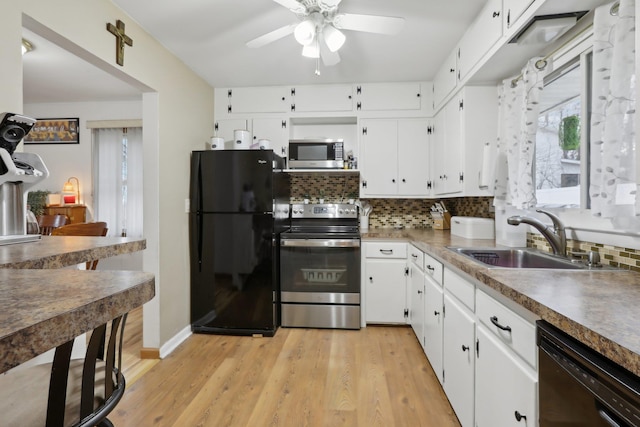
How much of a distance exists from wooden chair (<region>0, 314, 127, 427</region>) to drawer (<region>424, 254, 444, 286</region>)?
1.65m

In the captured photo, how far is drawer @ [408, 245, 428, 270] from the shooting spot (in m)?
2.34

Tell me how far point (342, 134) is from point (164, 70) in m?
1.82

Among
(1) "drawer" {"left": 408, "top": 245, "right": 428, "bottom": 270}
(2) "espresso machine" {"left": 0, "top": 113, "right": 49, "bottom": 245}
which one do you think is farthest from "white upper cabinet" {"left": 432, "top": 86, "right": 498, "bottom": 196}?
(2) "espresso machine" {"left": 0, "top": 113, "right": 49, "bottom": 245}

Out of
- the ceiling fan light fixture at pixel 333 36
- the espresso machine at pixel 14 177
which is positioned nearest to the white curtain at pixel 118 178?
the espresso machine at pixel 14 177

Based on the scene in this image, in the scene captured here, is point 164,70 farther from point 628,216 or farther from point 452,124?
point 628,216

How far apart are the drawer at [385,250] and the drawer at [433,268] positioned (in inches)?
22.0

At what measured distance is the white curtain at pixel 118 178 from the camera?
4.11 metres

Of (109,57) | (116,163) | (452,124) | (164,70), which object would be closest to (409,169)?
Answer: (452,124)

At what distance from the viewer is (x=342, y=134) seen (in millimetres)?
3486

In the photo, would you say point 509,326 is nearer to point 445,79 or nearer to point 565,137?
point 565,137

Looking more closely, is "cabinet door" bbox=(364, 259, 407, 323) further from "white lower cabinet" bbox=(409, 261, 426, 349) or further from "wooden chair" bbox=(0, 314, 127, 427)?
"wooden chair" bbox=(0, 314, 127, 427)

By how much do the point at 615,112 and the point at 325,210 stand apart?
2389 millimetres

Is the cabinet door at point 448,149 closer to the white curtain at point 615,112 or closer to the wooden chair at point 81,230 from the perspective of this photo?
the white curtain at point 615,112

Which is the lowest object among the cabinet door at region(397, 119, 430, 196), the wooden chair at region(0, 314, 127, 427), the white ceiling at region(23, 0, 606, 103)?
the wooden chair at region(0, 314, 127, 427)
